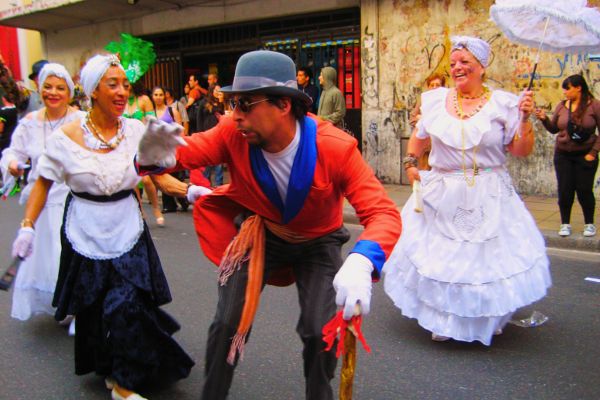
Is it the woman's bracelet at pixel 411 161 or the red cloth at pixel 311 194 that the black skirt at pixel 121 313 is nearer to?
the red cloth at pixel 311 194

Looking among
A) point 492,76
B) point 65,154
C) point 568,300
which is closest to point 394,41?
point 492,76

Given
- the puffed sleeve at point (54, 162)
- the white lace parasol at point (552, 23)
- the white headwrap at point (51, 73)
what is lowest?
the puffed sleeve at point (54, 162)

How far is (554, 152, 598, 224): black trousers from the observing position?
279 inches

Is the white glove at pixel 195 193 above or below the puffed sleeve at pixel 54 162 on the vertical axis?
below

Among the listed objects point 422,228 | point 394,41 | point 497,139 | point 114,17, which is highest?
point 114,17

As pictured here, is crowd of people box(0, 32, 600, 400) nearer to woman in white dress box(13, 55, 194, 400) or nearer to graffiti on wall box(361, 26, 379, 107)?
woman in white dress box(13, 55, 194, 400)

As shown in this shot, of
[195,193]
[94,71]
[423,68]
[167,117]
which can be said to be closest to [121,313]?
[195,193]

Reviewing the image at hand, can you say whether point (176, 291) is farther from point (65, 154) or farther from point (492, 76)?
point (492, 76)

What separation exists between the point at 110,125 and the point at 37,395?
1613 mm

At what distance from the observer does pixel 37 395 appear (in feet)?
11.7

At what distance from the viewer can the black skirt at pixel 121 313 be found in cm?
331

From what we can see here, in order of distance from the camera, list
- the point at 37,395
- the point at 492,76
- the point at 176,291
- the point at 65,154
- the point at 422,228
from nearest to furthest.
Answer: the point at 65,154 < the point at 37,395 < the point at 422,228 < the point at 176,291 < the point at 492,76

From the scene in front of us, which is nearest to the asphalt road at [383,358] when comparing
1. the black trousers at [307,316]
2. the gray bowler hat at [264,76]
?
the black trousers at [307,316]

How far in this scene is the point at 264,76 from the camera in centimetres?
247
